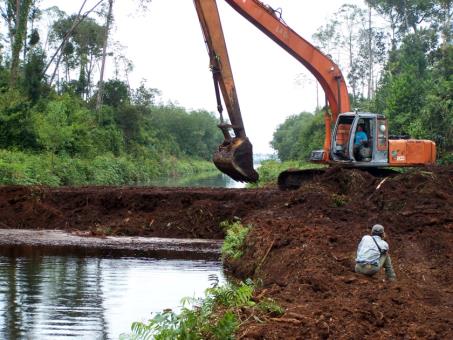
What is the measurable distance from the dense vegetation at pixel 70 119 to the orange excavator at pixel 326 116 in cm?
1414

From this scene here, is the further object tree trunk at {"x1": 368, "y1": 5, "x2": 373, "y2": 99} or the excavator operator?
tree trunk at {"x1": 368, "y1": 5, "x2": 373, "y2": 99}

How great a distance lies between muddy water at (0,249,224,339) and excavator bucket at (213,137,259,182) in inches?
151

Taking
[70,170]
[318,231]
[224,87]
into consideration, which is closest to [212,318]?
[318,231]

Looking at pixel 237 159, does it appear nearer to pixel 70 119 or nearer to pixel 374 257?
pixel 374 257

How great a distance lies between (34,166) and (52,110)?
486cm

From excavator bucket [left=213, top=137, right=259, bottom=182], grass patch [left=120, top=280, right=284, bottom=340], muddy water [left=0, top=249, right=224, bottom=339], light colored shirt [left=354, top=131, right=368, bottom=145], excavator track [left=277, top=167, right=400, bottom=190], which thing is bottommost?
muddy water [left=0, top=249, right=224, bottom=339]

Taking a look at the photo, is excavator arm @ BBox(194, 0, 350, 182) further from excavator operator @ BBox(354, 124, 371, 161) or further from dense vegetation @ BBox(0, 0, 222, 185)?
dense vegetation @ BBox(0, 0, 222, 185)

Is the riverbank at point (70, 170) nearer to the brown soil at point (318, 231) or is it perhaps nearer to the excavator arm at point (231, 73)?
the brown soil at point (318, 231)

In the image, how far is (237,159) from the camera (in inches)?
819

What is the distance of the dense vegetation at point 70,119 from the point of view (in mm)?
40469

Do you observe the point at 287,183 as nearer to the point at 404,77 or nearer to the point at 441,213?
the point at 441,213

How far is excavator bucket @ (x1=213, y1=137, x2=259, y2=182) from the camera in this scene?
68.1ft

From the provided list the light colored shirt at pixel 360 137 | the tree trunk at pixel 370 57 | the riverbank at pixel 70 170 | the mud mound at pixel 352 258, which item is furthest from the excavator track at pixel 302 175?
the tree trunk at pixel 370 57

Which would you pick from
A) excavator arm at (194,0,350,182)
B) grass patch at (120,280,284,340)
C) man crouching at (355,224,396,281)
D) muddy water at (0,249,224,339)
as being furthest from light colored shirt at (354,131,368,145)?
grass patch at (120,280,284,340)
